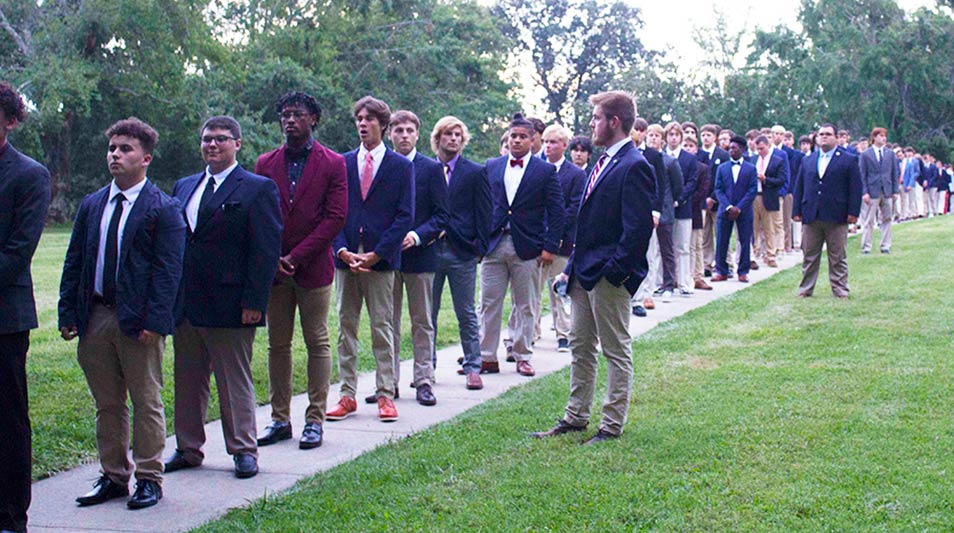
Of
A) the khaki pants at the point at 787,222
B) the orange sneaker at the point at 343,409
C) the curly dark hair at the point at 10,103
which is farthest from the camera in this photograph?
the khaki pants at the point at 787,222

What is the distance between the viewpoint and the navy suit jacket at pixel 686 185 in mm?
15711

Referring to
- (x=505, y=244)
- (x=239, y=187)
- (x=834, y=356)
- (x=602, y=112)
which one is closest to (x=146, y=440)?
(x=239, y=187)

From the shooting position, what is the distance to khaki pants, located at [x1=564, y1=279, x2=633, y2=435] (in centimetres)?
714

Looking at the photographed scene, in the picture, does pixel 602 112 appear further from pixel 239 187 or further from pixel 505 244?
pixel 505 244

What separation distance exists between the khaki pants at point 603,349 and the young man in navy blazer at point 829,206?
297 inches

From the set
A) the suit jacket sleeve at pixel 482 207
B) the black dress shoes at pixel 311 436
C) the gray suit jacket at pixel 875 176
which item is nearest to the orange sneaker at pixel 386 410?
the black dress shoes at pixel 311 436

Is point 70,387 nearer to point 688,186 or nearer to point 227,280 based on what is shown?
point 227,280

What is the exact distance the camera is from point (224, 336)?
270 inches

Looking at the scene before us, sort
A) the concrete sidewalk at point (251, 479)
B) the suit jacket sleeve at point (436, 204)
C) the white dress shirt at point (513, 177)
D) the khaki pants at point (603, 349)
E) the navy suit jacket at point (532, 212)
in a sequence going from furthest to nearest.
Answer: the white dress shirt at point (513, 177) → the navy suit jacket at point (532, 212) → the suit jacket sleeve at point (436, 204) → the khaki pants at point (603, 349) → the concrete sidewalk at point (251, 479)

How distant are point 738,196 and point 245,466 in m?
12.3

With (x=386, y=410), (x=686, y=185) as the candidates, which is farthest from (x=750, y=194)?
(x=386, y=410)

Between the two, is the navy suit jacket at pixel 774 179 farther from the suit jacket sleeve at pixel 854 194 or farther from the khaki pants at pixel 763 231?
the suit jacket sleeve at pixel 854 194

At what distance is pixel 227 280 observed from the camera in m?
6.79

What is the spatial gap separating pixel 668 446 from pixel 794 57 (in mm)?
49038
